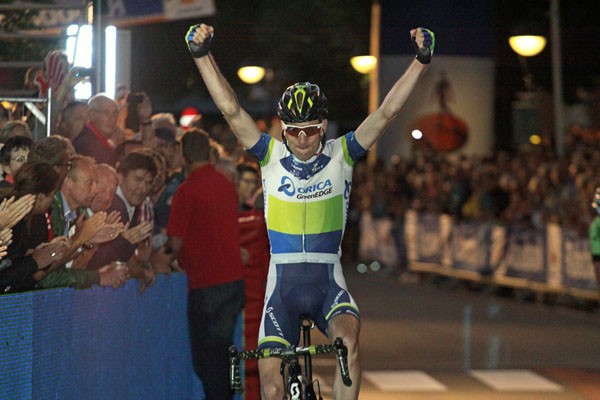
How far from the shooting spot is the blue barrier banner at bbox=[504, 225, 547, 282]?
22.1 m

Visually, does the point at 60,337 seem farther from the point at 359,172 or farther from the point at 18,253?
the point at 359,172

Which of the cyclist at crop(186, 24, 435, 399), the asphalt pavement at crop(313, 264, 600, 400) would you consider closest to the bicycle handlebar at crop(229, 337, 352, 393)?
the cyclist at crop(186, 24, 435, 399)

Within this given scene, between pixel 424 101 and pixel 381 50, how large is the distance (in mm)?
5076

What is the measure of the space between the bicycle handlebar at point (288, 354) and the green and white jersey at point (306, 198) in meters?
0.85

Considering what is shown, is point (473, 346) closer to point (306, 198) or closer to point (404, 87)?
point (306, 198)

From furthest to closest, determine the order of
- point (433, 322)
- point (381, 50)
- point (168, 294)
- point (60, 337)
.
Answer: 1. point (381, 50)
2. point (433, 322)
3. point (168, 294)
4. point (60, 337)

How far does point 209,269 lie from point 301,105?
2.77 metres

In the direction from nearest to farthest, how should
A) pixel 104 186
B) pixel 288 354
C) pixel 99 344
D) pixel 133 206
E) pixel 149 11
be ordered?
pixel 288 354 < pixel 99 344 < pixel 104 186 < pixel 133 206 < pixel 149 11

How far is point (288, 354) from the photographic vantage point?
7.41 metres

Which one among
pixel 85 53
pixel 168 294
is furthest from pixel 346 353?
pixel 85 53

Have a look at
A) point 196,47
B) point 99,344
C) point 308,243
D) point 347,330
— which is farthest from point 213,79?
point 99,344

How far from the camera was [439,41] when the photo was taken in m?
35.5

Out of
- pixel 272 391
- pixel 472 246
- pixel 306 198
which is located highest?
pixel 472 246

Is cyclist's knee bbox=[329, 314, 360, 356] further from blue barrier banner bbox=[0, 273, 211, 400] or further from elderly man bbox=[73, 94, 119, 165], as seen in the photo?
elderly man bbox=[73, 94, 119, 165]
